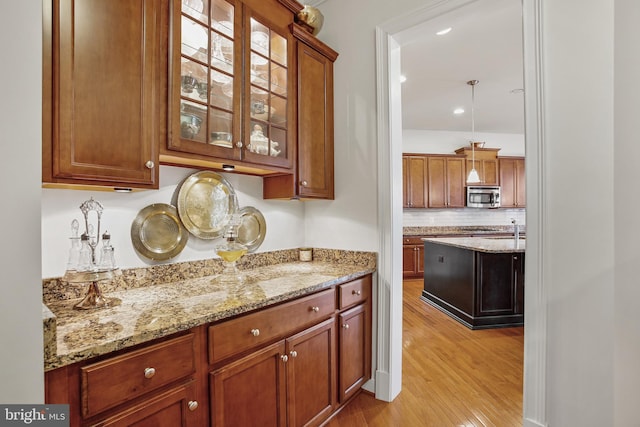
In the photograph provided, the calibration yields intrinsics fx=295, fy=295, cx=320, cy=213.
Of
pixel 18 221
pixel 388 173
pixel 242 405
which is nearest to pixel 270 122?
pixel 388 173

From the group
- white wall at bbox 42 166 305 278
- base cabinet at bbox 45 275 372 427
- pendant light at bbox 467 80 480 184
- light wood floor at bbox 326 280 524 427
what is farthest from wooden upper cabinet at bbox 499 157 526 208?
white wall at bbox 42 166 305 278

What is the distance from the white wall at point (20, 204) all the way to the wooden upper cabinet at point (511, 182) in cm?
732

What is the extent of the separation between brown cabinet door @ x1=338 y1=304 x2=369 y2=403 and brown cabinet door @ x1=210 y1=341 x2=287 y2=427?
52cm

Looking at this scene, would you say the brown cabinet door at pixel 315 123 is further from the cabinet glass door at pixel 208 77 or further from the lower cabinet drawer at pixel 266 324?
the lower cabinet drawer at pixel 266 324

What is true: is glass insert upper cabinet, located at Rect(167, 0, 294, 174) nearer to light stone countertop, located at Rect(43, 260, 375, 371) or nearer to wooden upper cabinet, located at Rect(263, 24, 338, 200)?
wooden upper cabinet, located at Rect(263, 24, 338, 200)

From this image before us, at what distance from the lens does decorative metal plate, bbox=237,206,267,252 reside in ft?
6.93

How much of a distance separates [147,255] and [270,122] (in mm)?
1052

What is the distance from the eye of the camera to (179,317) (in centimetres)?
110

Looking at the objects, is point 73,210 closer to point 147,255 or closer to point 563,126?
point 147,255

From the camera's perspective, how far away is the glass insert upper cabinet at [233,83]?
4.71ft

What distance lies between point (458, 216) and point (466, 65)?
12.2ft

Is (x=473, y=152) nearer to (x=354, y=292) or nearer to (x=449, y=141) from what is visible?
(x=449, y=141)

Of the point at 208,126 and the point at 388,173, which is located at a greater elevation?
the point at 208,126

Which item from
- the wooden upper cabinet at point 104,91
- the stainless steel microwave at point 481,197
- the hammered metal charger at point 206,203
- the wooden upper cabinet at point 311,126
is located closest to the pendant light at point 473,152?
the stainless steel microwave at point 481,197
